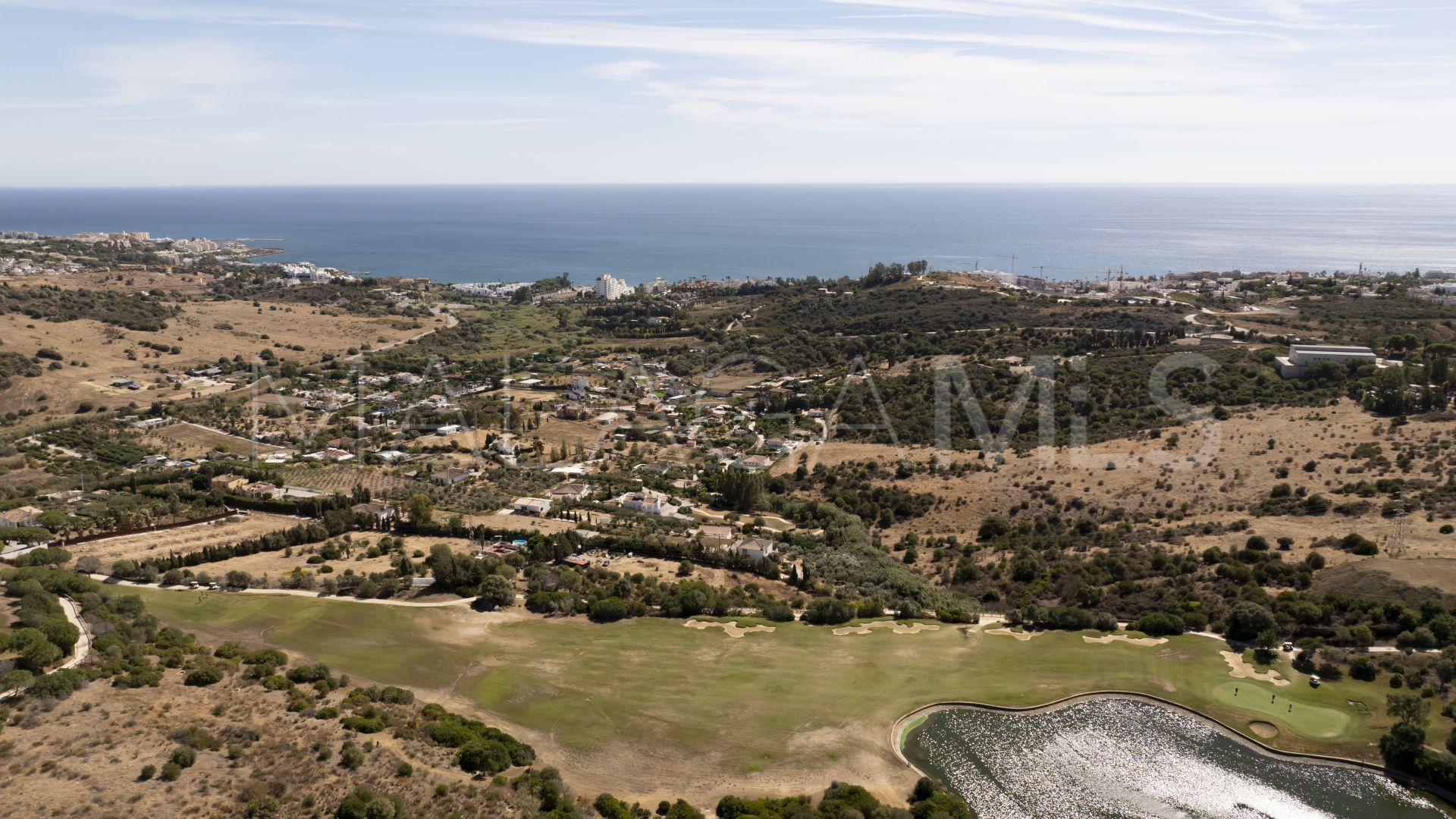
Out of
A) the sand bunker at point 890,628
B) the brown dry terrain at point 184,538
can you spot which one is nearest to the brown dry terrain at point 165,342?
the brown dry terrain at point 184,538

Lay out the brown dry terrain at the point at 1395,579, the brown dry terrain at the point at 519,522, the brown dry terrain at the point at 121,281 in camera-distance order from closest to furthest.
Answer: the brown dry terrain at the point at 1395,579
the brown dry terrain at the point at 519,522
the brown dry terrain at the point at 121,281

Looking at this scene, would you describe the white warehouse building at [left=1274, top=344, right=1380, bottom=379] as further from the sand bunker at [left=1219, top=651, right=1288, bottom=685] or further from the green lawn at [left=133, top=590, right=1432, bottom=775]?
the sand bunker at [left=1219, top=651, right=1288, bottom=685]

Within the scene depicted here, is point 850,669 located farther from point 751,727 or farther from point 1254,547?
point 1254,547

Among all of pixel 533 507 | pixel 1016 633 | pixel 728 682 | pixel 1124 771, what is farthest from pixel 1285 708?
pixel 533 507

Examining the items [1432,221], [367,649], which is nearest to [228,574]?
[367,649]

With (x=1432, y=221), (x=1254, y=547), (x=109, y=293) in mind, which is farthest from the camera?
(x=1432, y=221)

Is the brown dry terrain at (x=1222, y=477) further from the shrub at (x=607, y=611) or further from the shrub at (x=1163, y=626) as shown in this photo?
the shrub at (x=607, y=611)
